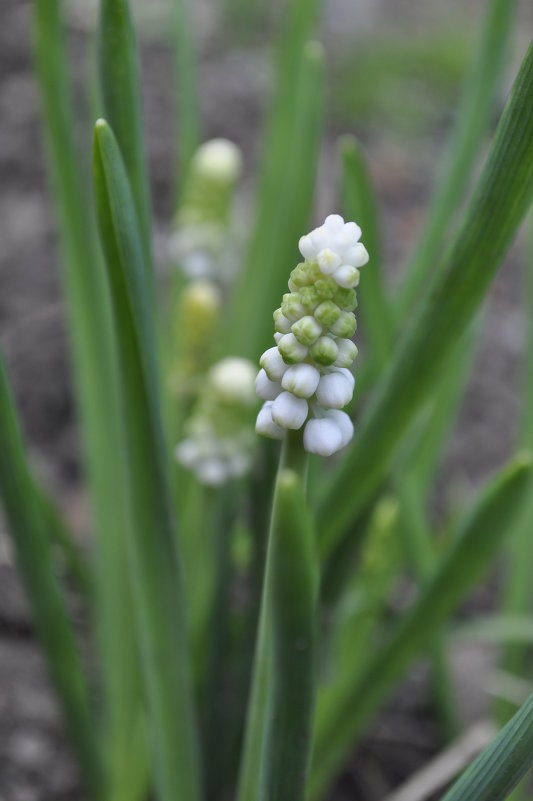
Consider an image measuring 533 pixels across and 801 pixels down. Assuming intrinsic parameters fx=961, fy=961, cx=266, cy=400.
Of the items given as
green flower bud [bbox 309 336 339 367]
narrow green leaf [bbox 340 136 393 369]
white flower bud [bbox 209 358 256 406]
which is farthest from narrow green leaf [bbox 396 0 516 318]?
green flower bud [bbox 309 336 339 367]

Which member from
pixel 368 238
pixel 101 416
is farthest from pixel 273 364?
pixel 101 416

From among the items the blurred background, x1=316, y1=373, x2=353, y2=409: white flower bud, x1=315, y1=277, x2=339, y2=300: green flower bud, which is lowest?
the blurred background

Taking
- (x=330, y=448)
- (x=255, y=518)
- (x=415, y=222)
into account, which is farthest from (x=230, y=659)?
(x=415, y=222)

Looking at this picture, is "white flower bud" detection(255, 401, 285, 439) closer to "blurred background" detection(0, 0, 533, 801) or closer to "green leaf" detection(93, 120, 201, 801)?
→ "green leaf" detection(93, 120, 201, 801)

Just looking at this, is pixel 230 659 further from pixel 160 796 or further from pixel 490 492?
pixel 490 492

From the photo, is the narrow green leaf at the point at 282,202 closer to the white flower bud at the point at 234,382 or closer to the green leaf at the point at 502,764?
the white flower bud at the point at 234,382

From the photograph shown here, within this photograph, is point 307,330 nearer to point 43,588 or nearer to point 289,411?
point 289,411
